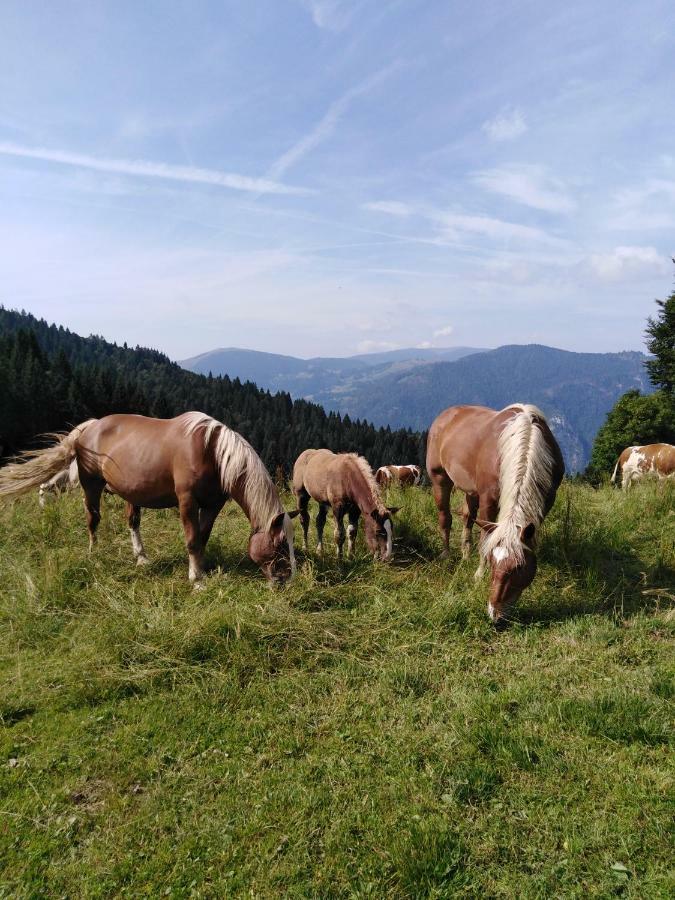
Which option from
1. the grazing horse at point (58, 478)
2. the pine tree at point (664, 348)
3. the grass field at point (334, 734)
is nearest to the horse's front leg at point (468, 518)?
the grass field at point (334, 734)

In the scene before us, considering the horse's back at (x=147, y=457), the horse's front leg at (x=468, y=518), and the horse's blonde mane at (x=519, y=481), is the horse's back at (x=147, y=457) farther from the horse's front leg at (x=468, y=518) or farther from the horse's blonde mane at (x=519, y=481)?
the horse's front leg at (x=468, y=518)

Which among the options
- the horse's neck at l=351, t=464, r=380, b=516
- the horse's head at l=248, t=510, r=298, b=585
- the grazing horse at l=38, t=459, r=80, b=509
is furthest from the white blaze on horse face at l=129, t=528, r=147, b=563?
the horse's neck at l=351, t=464, r=380, b=516

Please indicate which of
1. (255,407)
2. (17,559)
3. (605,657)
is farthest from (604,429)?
(255,407)

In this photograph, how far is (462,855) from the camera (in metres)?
2.69

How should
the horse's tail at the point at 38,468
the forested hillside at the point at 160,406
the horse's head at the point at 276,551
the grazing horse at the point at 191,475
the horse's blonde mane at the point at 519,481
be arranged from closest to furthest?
the horse's blonde mane at the point at 519,481
the horse's head at the point at 276,551
the grazing horse at the point at 191,475
the horse's tail at the point at 38,468
the forested hillside at the point at 160,406

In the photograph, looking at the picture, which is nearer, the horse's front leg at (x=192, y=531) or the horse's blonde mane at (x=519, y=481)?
the horse's blonde mane at (x=519, y=481)

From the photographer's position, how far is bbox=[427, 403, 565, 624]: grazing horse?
516 centimetres

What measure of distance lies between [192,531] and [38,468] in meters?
3.32

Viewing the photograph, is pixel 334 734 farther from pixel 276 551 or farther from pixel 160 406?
pixel 160 406

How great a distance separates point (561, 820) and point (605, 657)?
2.10m

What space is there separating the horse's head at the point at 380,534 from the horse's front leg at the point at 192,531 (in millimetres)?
2441

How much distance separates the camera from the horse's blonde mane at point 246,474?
6.14 meters

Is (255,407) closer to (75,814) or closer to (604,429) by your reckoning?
(604,429)

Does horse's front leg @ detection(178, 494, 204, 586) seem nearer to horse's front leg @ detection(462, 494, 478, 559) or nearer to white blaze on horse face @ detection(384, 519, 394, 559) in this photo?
white blaze on horse face @ detection(384, 519, 394, 559)
